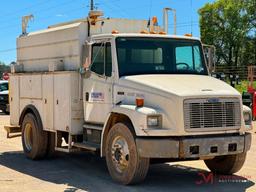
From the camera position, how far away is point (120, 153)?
9.22 m

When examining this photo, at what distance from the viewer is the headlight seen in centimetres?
856

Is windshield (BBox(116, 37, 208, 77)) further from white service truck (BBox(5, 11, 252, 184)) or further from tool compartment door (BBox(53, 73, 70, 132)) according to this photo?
tool compartment door (BBox(53, 73, 70, 132))

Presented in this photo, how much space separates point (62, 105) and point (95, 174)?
5.52 ft

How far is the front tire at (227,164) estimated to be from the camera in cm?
967

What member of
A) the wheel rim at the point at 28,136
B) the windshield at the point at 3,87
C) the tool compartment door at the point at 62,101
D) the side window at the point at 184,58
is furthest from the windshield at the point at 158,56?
the windshield at the point at 3,87

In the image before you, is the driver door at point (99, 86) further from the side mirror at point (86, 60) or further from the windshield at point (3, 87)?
the windshield at point (3, 87)

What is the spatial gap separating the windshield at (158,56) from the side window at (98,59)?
467 millimetres

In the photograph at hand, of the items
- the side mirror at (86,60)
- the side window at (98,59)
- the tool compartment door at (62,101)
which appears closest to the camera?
the side window at (98,59)

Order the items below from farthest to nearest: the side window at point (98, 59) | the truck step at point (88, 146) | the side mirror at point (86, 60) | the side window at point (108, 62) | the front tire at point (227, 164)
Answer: the side mirror at point (86, 60) → the side window at point (98, 59) → the truck step at point (88, 146) → the side window at point (108, 62) → the front tire at point (227, 164)

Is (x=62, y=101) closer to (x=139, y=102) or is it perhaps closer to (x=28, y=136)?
(x=28, y=136)

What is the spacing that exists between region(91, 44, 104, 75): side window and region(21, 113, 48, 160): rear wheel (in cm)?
238

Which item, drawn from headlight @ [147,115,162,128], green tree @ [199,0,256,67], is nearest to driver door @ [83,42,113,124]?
headlight @ [147,115,162,128]

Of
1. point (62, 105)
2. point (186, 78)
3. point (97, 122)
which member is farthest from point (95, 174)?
point (186, 78)

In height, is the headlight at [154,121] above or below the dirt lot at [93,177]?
above
